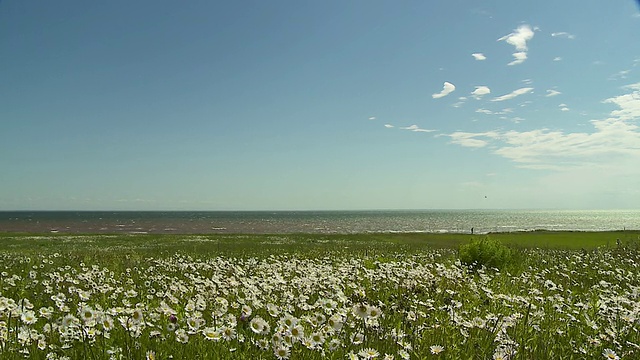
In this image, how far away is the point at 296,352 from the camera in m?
4.12

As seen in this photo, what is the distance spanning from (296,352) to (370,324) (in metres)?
1.06

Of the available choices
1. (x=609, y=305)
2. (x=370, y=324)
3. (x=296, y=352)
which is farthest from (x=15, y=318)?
(x=609, y=305)

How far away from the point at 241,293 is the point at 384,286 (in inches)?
139

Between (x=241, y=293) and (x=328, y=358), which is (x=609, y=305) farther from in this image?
(x=241, y=293)

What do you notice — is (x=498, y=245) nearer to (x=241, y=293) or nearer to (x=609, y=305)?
(x=609, y=305)

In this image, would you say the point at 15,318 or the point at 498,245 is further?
the point at 498,245

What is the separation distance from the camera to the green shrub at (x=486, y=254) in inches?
607

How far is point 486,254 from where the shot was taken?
15531 millimetres

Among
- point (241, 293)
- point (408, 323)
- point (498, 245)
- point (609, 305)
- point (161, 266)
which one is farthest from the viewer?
point (498, 245)

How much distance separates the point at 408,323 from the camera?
5523 mm

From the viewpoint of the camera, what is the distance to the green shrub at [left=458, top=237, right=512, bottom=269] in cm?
1541

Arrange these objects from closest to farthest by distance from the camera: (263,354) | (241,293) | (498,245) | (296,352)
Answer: (296,352)
(263,354)
(241,293)
(498,245)

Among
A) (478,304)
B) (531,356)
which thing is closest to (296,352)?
(531,356)

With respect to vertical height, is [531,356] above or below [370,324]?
below
